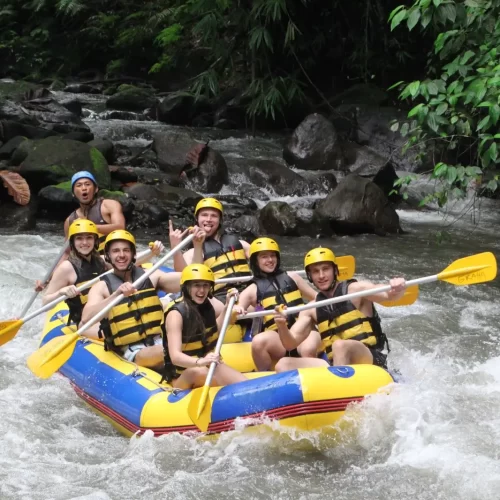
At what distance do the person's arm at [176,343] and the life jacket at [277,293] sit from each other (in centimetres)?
A: 82

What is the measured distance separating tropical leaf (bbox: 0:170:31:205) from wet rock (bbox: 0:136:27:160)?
1.24 meters

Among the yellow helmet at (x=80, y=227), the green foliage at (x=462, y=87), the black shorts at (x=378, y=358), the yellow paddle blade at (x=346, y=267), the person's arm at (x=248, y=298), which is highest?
the green foliage at (x=462, y=87)

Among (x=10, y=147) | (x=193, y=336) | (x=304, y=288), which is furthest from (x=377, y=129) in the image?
(x=193, y=336)

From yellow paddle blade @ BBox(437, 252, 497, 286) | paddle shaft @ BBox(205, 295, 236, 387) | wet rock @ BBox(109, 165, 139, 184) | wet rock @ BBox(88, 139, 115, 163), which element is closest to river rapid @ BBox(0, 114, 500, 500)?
Answer: paddle shaft @ BBox(205, 295, 236, 387)

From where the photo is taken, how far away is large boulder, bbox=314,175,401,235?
10.4 metres

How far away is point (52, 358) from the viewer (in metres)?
5.03

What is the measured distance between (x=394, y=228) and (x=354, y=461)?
6464mm

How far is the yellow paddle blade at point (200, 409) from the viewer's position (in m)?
4.28

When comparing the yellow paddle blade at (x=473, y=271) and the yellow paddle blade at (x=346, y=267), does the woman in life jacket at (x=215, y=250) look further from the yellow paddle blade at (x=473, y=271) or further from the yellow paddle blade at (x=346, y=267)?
the yellow paddle blade at (x=473, y=271)

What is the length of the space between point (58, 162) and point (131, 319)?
626 centimetres

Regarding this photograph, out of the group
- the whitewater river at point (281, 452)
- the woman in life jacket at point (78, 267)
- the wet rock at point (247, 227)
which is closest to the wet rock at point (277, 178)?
the wet rock at point (247, 227)

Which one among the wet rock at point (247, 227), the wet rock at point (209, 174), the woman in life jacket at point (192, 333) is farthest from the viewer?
the wet rock at point (209, 174)

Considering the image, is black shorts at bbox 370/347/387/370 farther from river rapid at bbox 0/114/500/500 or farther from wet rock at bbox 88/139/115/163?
wet rock at bbox 88/139/115/163

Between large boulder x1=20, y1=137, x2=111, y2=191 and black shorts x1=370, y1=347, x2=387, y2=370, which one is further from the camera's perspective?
large boulder x1=20, y1=137, x2=111, y2=191
